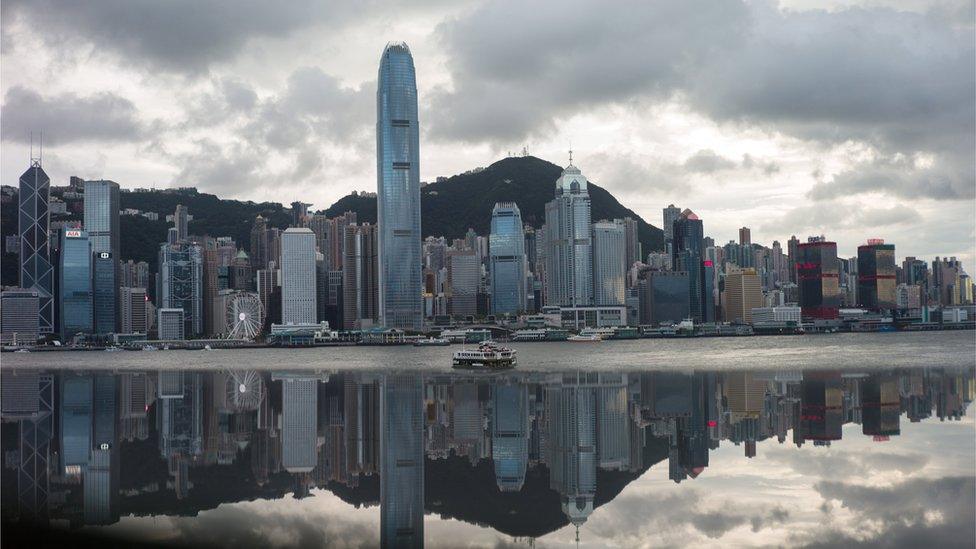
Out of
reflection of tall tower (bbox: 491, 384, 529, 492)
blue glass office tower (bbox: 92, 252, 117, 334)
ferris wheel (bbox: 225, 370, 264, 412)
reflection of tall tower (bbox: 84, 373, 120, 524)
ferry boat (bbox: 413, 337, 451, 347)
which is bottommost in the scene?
ferry boat (bbox: 413, 337, 451, 347)

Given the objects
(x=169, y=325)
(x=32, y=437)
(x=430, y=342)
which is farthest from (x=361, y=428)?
(x=169, y=325)

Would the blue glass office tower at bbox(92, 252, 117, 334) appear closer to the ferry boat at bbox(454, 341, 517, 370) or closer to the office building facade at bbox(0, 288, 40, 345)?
the office building facade at bbox(0, 288, 40, 345)

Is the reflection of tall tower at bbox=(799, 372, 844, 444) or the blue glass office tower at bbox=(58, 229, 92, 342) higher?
the blue glass office tower at bbox=(58, 229, 92, 342)

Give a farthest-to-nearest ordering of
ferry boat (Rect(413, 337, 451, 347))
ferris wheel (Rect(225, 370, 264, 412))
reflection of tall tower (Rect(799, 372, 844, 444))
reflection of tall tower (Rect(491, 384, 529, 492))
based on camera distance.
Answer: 1. ferry boat (Rect(413, 337, 451, 347))
2. ferris wheel (Rect(225, 370, 264, 412))
3. reflection of tall tower (Rect(799, 372, 844, 444))
4. reflection of tall tower (Rect(491, 384, 529, 492))

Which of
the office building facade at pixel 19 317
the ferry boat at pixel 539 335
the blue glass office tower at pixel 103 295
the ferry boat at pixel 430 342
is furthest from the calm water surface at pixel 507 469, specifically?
the blue glass office tower at pixel 103 295

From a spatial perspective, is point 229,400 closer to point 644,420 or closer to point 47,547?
point 644,420

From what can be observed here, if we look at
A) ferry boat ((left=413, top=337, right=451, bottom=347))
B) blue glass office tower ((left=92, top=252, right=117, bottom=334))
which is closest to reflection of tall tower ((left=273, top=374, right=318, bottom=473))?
ferry boat ((left=413, top=337, right=451, bottom=347))

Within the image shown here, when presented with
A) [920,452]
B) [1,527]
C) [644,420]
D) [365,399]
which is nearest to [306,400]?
[365,399]

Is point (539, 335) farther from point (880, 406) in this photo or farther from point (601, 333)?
point (880, 406)

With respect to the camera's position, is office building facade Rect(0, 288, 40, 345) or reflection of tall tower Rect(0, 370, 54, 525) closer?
reflection of tall tower Rect(0, 370, 54, 525)
